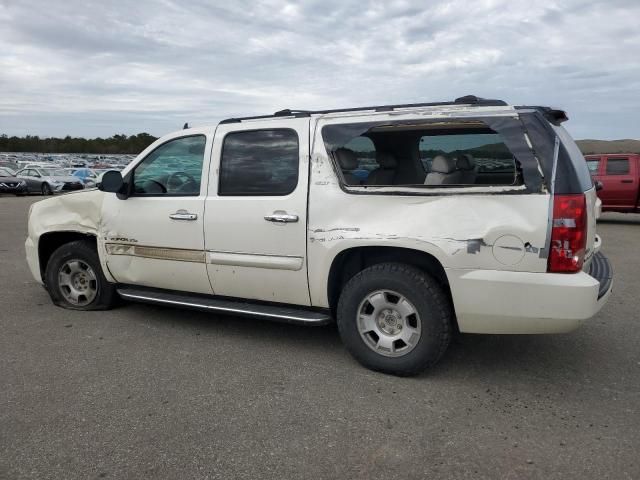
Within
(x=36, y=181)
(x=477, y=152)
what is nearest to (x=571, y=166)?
(x=477, y=152)

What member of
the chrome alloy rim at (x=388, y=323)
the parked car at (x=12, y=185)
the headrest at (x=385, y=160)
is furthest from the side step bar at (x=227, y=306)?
the parked car at (x=12, y=185)

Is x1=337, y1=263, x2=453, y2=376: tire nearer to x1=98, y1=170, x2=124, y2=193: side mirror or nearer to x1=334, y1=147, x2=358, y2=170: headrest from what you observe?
x1=334, y1=147, x2=358, y2=170: headrest

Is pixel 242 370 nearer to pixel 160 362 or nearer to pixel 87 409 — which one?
pixel 160 362

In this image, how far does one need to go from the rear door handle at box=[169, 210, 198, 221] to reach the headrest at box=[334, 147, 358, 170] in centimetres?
130

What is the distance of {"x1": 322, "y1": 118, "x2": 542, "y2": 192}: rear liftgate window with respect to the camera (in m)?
3.53

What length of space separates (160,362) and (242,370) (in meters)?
0.66

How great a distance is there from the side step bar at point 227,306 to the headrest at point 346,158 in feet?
3.70

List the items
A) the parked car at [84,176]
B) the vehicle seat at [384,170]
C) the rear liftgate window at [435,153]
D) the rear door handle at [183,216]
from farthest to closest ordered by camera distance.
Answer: the parked car at [84,176]
the vehicle seat at [384,170]
the rear door handle at [183,216]
the rear liftgate window at [435,153]

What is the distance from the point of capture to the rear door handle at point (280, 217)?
13.4 feet

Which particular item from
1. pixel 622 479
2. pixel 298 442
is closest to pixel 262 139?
pixel 298 442

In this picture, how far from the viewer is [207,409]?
3.38 m

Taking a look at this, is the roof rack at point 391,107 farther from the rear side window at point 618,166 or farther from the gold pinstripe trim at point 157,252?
the rear side window at point 618,166

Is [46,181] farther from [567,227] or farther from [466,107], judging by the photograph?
[567,227]

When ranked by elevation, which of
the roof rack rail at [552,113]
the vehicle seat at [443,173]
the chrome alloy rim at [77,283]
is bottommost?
the chrome alloy rim at [77,283]
